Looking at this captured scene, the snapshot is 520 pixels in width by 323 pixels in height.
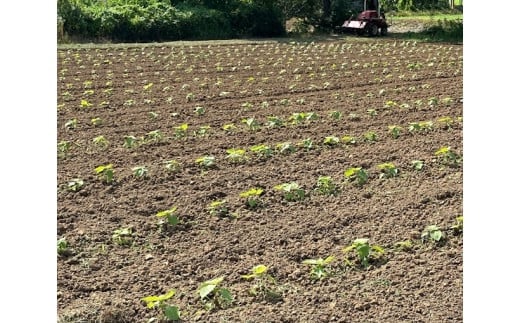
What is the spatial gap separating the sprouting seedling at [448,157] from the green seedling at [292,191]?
2064mm

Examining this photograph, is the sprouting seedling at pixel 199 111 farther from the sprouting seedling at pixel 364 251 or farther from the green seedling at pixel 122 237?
the sprouting seedling at pixel 364 251

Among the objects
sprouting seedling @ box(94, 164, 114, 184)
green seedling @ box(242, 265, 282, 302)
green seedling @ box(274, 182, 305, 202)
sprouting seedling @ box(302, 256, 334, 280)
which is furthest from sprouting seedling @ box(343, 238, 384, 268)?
sprouting seedling @ box(94, 164, 114, 184)

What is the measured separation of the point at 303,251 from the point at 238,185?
5.89 feet

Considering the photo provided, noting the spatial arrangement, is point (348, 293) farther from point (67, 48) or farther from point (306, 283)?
point (67, 48)

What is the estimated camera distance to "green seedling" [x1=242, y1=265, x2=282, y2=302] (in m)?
4.74

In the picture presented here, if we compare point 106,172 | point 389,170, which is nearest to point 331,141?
point 389,170

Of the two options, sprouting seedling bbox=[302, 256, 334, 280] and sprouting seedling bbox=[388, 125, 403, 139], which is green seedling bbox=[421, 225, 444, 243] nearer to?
sprouting seedling bbox=[302, 256, 334, 280]

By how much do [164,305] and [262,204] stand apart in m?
2.25

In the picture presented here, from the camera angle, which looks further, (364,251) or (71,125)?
(71,125)

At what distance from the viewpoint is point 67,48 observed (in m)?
22.2

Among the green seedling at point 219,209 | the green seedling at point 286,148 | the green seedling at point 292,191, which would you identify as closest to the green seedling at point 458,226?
the green seedling at point 292,191

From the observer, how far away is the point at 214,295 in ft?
15.4

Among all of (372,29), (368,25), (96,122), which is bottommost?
(96,122)

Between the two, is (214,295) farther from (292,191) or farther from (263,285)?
(292,191)
